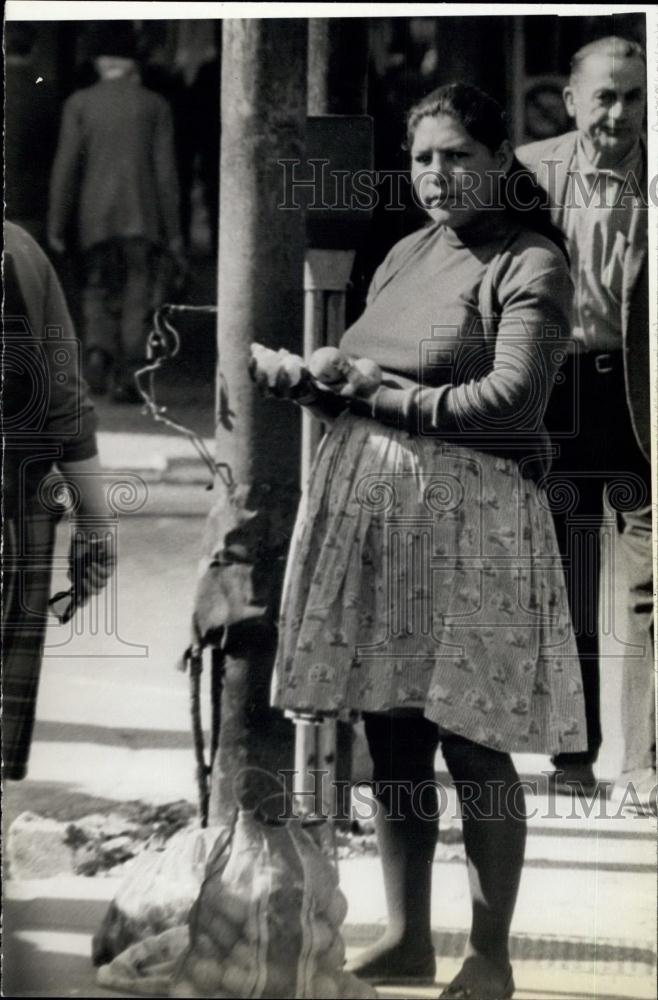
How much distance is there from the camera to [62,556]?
4652 mm

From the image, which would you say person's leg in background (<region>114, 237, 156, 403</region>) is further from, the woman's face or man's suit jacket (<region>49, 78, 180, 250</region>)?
the woman's face

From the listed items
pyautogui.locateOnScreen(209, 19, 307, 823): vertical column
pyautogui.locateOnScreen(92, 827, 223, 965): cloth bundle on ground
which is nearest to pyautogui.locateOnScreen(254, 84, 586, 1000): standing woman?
pyautogui.locateOnScreen(209, 19, 307, 823): vertical column

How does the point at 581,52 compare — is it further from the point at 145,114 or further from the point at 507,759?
the point at 507,759

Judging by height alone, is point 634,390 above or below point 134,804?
above

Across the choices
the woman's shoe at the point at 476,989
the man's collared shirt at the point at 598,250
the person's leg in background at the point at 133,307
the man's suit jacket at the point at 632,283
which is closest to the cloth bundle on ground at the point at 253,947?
the woman's shoe at the point at 476,989

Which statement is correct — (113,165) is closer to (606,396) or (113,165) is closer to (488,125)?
(488,125)

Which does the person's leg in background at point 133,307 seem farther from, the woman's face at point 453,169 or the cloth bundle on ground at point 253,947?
the cloth bundle on ground at point 253,947

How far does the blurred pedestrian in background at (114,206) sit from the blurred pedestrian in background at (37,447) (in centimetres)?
10

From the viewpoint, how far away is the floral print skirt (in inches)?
176

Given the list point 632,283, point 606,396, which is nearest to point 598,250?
point 632,283

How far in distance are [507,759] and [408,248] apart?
171 cm

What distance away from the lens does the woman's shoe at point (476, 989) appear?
443cm

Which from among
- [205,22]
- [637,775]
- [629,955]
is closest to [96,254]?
[205,22]

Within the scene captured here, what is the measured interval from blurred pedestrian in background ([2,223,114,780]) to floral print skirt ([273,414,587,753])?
0.72 metres
